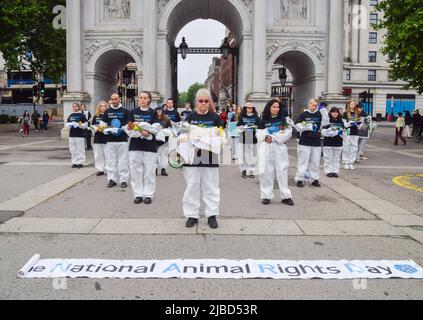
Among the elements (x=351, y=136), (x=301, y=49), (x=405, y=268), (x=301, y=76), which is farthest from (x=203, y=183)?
(x=301, y=76)

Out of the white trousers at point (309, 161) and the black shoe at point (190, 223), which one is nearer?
the black shoe at point (190, 223)

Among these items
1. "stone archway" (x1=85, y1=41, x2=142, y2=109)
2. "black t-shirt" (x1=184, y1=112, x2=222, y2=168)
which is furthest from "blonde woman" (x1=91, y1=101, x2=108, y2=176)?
"stone archway" (x1=85, y1=41, x2=142, y2=109)

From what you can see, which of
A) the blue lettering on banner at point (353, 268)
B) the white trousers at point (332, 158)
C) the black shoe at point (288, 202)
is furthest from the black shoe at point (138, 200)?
the white trousers at point (332, 158)

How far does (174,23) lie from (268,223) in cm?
2313

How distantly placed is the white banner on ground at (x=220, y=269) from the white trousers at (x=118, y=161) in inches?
211

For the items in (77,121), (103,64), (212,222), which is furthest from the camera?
(103,64)

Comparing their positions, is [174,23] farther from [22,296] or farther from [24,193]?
[22,296]

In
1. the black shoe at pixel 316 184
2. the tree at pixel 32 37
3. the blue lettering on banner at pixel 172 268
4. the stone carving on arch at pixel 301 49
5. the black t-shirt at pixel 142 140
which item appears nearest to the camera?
the blue lettering on banner at pixel 172 268

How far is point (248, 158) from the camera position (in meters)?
12.1

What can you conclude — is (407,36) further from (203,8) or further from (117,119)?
(117,119)

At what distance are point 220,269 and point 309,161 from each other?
6.53m

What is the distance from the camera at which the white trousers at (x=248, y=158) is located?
1198 cm

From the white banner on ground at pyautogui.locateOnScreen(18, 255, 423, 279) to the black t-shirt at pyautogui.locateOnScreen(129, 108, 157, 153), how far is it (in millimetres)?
3683

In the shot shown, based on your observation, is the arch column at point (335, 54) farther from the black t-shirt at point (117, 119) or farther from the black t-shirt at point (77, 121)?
the black t-shirt at point (117, 119)
